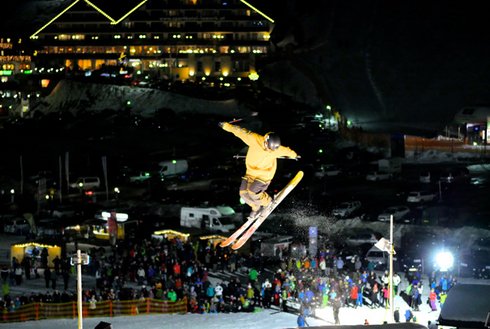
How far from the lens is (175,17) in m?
82.9

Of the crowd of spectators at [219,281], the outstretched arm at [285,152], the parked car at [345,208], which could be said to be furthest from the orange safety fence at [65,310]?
A: the parked car at [345,208]

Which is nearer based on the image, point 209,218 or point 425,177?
point 209,218

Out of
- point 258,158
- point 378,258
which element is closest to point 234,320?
point 378,258

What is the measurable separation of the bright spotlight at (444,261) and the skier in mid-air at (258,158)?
9.36 metres

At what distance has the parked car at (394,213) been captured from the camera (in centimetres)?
2748

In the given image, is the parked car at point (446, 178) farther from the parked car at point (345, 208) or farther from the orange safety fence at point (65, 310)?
the orange safety fence at point (65, 310)

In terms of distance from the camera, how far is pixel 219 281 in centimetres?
2131

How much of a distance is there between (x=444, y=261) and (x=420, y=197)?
30.7 feet

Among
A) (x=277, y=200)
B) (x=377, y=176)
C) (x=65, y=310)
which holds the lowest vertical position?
(x=65, y=310)

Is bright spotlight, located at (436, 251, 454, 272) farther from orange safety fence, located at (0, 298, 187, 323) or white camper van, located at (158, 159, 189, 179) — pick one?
white camper van, located at (158, 159, 189, 179)

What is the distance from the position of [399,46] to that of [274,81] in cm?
943

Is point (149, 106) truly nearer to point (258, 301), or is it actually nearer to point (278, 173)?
point (278, 173)

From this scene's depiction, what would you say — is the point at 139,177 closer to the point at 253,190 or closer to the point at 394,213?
the point at 394,213

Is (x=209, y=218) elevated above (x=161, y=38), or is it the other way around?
(x=161, y=38)
